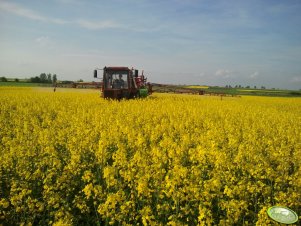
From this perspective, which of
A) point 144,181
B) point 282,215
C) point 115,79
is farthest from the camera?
point 115,79

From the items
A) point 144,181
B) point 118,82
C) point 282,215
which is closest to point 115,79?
point 118,82

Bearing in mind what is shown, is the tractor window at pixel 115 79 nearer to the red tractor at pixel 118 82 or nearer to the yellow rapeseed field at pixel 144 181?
the red tractor at pixel 118 82

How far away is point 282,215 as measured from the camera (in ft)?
8.96

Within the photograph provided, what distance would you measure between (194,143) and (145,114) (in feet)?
14.9

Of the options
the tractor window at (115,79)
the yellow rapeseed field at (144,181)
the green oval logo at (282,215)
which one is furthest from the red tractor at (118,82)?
the green oval logo at (282,215)

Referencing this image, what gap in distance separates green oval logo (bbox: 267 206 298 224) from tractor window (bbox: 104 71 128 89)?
56.7 feet

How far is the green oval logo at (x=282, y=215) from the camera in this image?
8.68 feet

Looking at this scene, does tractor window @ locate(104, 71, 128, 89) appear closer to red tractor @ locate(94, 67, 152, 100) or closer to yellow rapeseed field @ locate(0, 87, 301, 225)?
red tractor @ locate(94, 67, 152, 100)

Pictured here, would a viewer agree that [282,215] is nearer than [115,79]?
Yes

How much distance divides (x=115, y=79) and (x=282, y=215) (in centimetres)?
1753

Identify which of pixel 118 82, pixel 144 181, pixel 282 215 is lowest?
pixel 144 181

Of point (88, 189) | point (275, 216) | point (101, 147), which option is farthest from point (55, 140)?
point (275, 216)

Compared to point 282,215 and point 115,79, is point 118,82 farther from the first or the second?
point 282,215

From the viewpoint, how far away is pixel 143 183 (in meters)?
4.02
